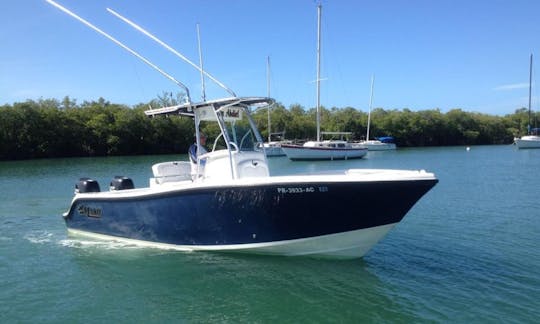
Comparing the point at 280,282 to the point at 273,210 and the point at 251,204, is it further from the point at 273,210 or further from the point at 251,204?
the point at 251,204

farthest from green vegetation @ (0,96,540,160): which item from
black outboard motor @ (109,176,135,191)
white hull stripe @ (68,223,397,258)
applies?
white hull stripe @ (68,223,397,258)

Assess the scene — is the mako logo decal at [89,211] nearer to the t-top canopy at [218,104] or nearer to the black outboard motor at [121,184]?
the black outboard motor at [121,184]

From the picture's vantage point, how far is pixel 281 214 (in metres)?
8.58

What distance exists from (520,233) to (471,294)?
5685mm

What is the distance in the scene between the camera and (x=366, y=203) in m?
8.39

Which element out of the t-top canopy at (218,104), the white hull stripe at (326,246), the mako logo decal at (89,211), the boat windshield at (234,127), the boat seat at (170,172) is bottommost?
the white hull stripe at (326,246)

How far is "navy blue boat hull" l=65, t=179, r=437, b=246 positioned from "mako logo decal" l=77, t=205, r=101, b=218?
1.75 metres

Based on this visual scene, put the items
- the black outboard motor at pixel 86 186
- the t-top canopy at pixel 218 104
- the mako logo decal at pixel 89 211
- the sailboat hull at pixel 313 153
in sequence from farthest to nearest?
the sailboat hull at pixel 313 153
the black outboard motor at pixel 86 186
the mako logo decal at pixel 89 211
the t-top canopy at pixel 218 104

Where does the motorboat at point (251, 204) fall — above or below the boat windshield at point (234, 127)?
below

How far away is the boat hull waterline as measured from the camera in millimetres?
8312

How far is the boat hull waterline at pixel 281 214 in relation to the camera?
8.31m

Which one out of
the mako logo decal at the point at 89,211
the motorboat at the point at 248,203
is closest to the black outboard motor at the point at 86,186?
the mako logo decal at the point at 89,211

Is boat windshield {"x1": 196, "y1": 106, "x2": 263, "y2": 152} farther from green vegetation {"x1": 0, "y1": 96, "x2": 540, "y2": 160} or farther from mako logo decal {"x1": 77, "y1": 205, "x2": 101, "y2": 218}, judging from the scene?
green vegetation {"x1": 0, "y1": 96, "x2": 540, "y2": 160}

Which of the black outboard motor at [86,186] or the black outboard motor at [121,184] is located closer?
the black outboard motor at [86,186]
